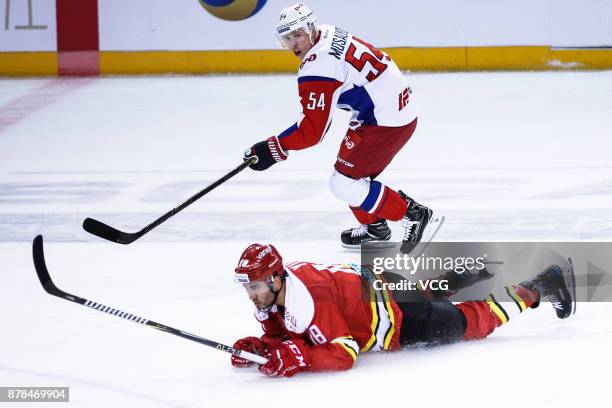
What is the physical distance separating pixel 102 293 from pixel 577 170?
3022 mm

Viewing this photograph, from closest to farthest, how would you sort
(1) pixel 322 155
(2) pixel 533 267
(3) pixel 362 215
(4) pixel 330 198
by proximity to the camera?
(2) pixel 533 267 < (3) pixel 362 215 < (4) pixel 330 198 < (1) pixel 322 155

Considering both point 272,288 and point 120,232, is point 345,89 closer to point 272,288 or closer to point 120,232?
point 120,232

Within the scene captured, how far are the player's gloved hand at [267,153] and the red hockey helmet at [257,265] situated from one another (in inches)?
49.3

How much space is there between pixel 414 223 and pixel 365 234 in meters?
0.28

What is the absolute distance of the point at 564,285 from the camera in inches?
153

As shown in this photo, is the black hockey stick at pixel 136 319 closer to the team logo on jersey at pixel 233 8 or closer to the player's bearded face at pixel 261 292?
the player's bearded face at pixel 261 292

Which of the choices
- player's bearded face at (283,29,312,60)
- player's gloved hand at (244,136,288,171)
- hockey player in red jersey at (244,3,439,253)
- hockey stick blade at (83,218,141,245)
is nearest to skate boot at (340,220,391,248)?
hockey player in red jersey at (244,3,439,253)

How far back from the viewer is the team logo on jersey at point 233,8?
32.4ft

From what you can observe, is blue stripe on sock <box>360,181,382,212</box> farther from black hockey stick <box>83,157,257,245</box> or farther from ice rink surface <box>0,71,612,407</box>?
black hockey stick <box>83,157,257,245</box>

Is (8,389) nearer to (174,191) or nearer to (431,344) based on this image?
(431,344)

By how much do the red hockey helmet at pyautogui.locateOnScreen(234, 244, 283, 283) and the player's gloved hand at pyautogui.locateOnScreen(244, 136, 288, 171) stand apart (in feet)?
4.11

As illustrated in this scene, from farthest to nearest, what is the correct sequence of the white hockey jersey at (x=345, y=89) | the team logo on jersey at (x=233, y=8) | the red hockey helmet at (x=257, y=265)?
1. the team logo on jersey at (x=233, y=8)
2. the white hockey jersey at (x=345, y=89)
3. the red hockey helmet at (x=257, y=265)

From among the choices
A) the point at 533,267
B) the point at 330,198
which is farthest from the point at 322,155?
the point at 533,267

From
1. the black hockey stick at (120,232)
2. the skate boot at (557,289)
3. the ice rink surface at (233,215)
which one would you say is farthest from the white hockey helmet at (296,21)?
the skate boot at (557,289)
